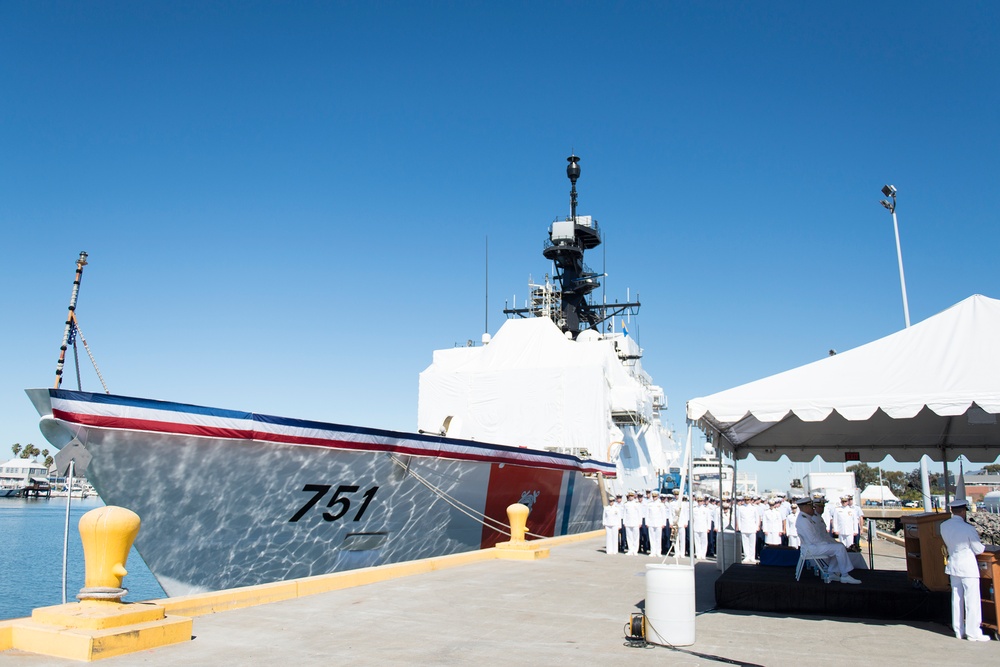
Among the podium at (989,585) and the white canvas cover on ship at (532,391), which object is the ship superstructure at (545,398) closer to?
the white canvas cover on ship at (532,391)

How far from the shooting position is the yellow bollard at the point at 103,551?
6062mm

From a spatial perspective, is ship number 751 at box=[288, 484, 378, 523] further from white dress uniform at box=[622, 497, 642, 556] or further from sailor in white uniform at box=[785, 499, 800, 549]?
sailor in white uniform at box=[785, 499, 800, 549]

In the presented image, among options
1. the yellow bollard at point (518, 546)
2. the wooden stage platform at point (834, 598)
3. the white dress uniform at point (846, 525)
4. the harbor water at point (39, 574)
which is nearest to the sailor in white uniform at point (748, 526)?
the white dress uniform at point (846, 525)

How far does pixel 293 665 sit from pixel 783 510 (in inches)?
550

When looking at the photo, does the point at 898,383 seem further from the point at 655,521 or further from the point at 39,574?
the point at 39,574

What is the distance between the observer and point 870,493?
45.3 metres

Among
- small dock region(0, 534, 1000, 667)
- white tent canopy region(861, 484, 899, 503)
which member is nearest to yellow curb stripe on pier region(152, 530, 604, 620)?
small dock region(0, 534, 1000, 667)

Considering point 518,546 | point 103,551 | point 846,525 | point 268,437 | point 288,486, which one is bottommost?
point 518,546

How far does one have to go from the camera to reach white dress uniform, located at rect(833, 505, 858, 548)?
1536 cm

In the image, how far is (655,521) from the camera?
52.6ft

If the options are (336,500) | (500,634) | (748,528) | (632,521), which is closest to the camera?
(500,634)

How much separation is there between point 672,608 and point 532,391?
22.4m

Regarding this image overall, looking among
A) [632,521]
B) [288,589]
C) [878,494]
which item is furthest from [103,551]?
[878,494]

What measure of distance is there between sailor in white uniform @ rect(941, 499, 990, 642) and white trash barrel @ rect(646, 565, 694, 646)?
2648mm
